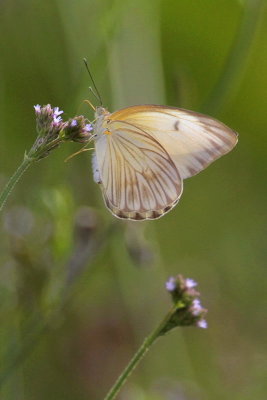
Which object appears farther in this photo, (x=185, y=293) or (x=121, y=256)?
(x=121, y=256)

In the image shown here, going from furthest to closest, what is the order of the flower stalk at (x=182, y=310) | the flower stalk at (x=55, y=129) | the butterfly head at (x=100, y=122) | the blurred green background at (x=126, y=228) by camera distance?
the blurred green background at (x=126, y=228) → the butterfly head at (x=100, y=122) → the flower stalk at (x=182, y=310) → the flower stalk at (x=55, y=129)

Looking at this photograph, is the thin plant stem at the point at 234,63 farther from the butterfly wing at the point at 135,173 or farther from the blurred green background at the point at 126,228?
the butterfly wing at the point at 135,173

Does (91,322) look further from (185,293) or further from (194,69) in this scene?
(194,69)

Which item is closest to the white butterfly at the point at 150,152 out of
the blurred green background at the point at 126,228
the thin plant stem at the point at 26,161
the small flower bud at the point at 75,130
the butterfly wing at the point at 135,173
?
the butterfly wing at the point at 135,173

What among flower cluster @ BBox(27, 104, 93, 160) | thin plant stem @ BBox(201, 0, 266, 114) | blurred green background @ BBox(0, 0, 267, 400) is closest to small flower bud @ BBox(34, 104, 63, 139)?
flower cluster @ BBox(27, 104, 93, 160)

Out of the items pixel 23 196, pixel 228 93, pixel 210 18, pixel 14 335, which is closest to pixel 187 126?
pixel 228 93

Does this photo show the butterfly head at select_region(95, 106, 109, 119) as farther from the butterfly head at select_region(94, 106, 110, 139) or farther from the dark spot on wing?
the dark spot on wing
